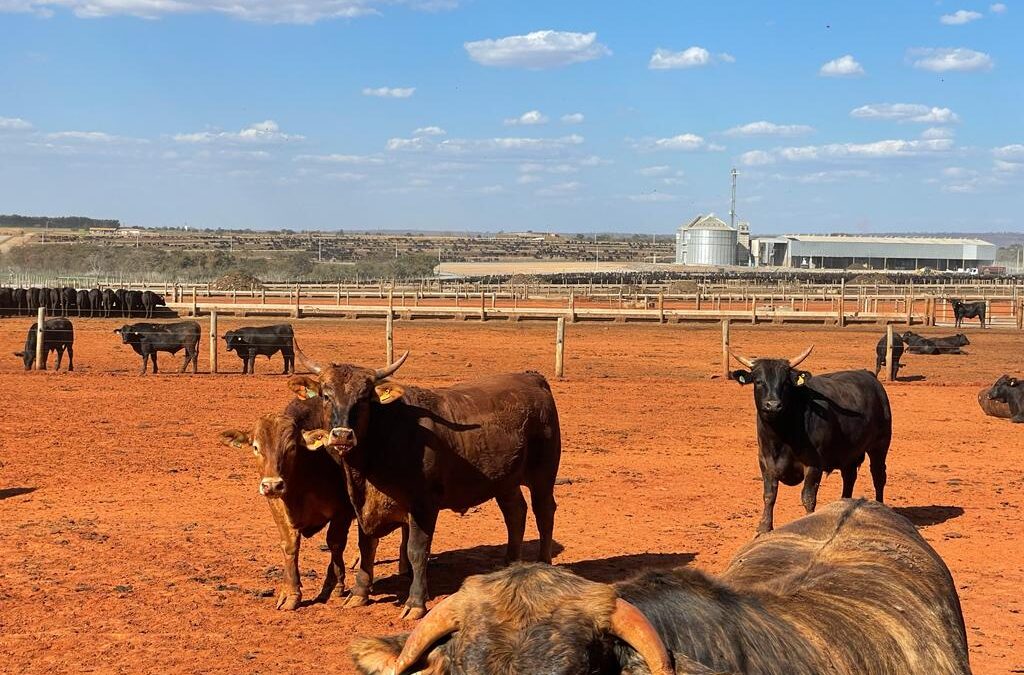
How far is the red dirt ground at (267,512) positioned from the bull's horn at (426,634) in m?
5.33

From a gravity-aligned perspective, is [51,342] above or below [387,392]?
below

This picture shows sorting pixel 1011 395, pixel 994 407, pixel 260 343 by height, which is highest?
pixel 260 343

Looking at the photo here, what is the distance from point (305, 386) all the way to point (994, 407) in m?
16.2

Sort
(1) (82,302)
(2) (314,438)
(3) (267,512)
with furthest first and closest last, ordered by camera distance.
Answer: (1) (82,302) → (3) (267,512) → (2) (314,438)

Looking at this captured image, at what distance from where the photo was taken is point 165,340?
85.5 ft

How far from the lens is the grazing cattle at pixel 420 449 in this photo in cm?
842

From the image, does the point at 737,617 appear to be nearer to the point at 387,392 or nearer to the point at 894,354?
the point at 387,392

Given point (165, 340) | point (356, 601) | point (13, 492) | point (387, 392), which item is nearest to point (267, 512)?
point (13, 492)

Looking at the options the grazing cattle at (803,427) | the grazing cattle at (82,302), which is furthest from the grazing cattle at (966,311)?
the grazing cattle at (82,302)

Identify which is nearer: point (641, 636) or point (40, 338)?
point (641, 636)

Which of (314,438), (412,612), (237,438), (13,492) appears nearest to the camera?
(412,612)

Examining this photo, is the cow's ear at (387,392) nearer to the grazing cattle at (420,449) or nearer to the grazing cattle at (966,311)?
the grazing cattle at (420,449)

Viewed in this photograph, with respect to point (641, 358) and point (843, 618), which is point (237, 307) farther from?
point (843, 618)

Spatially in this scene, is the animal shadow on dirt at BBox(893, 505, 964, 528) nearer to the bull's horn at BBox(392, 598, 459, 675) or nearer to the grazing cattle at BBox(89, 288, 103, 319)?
the bull's horn at BBox(392, 598, 459, 675)
